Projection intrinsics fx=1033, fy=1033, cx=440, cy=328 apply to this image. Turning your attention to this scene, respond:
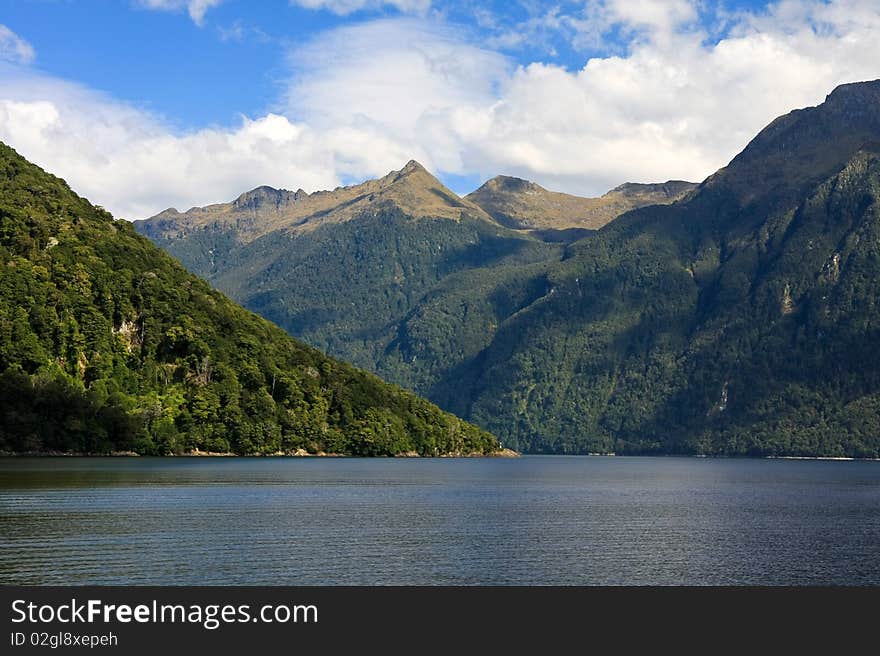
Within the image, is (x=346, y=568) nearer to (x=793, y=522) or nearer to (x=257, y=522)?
(x=257, y=522)

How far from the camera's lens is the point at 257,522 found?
11106cm

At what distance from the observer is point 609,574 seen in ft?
270

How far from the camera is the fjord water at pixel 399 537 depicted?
7962 centimetres

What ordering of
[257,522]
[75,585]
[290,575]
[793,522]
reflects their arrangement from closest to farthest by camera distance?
[75,585]
[290,575]
[257,522]
[793,522]

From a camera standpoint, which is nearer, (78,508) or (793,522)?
(78,508)

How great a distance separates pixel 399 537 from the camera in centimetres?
10188

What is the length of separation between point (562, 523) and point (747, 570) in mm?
37146

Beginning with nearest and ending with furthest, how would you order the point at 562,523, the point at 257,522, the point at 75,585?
the point at 75,585 → the point at 257,522 → the point at 562,523

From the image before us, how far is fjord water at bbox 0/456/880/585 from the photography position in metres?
79.6
